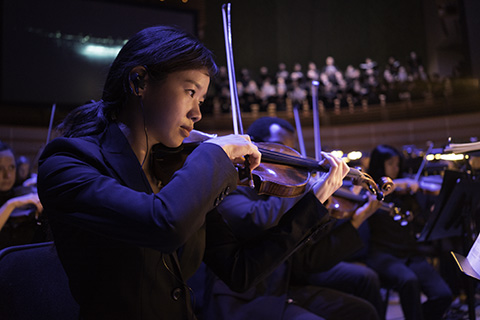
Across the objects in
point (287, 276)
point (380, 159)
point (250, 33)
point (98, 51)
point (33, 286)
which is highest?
point (250, 33)

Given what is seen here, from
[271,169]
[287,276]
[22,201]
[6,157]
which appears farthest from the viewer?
[6,157]

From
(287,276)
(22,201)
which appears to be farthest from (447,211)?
(22,201)

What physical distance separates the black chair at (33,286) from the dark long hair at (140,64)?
318 mm

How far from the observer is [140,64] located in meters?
1.00

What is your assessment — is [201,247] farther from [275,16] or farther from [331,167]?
[275,16]

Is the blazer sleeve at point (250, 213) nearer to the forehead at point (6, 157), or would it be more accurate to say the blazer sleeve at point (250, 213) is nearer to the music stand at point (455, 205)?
the music stand at point (455, 205)

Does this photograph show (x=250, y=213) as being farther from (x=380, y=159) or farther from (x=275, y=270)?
(x=380, y=159)

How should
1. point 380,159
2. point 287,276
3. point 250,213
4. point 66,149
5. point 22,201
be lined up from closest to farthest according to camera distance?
point 66,149
point 287,276
point 250,213
point 22,201
point 380,159

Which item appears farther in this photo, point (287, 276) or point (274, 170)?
point (287, 276)

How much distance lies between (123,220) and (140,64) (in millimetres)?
416

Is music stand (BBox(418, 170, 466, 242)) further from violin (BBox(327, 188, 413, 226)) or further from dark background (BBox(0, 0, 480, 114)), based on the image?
dark background (BBox(0, 0, 480, 114))

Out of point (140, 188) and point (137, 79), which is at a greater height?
point (137, 79)

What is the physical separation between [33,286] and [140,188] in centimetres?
37

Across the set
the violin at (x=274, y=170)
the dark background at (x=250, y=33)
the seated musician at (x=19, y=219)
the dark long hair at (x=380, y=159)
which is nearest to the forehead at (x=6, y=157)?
the seated musician at (x=19, y=219)
